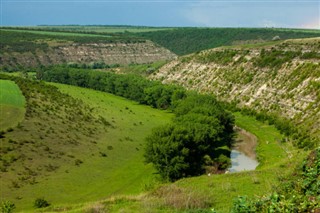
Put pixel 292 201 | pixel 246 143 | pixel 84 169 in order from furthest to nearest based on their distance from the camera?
1. pixel 246 143
2. pixel 84 169
3. pixel 292 201

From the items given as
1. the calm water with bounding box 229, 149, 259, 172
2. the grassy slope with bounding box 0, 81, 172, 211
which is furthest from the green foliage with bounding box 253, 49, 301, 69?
the calm water with bounding box 229, 149, 259, 172

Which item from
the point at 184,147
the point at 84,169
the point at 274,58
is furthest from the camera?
the point at 274,58

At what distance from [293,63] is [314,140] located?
46.3m

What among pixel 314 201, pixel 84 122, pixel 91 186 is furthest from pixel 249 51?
pixel 314 201

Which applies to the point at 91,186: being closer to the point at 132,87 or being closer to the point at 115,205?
the point at 115,205

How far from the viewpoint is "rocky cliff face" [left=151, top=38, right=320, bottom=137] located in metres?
88.7

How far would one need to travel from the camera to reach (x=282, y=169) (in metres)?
34.2

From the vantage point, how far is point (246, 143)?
82688mm

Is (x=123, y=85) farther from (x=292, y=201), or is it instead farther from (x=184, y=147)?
(x=292, y=201)

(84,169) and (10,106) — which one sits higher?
(10,106)

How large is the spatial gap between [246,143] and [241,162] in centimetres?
1271

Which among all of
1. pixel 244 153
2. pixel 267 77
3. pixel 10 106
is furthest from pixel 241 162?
pixel 10 106

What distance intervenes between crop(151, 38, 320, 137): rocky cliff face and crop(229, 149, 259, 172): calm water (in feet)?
41.2

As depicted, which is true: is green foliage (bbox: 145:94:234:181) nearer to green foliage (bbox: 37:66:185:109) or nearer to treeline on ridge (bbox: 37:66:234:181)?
treeline on ridge (bbox: 37:66:234:181)
